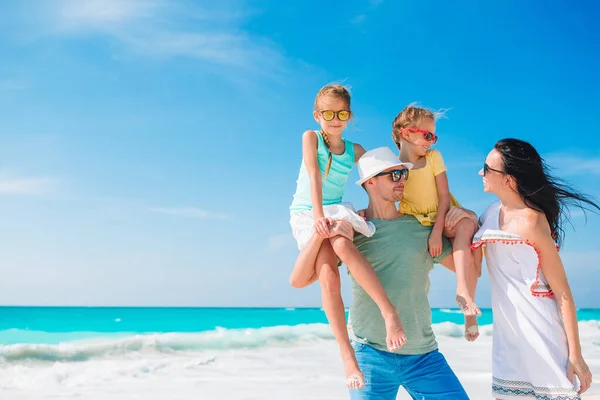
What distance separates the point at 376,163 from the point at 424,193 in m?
0.39

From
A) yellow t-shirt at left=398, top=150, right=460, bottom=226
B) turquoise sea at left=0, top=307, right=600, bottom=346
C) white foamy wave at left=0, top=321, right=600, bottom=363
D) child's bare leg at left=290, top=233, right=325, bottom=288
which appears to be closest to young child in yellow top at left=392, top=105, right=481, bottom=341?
yellow t-shirt at left=398, top=150, right=460, bottom=226

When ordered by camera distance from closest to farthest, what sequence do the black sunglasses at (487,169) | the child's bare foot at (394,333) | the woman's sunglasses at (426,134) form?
the child's bare foot at (394,333) < the black sunglasses at (487,169) < the woman's sunglasses at (426,134)

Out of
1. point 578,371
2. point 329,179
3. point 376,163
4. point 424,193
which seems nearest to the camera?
point 578,371

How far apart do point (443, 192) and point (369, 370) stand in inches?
46.5

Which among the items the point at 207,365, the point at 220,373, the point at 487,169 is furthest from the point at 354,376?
the point at 207,365

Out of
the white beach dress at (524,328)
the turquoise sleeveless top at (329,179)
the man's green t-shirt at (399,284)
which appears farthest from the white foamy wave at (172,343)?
the white beach dress at (524,328)

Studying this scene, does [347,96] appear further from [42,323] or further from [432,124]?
[42,323]

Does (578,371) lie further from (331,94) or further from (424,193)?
(331,94)

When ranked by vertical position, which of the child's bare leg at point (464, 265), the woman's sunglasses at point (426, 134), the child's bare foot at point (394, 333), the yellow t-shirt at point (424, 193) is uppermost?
the woman's sunglasses at point (426, 134)

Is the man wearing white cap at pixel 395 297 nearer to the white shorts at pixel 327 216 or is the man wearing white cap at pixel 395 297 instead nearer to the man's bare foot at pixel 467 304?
the white shorts at pixel 327 216

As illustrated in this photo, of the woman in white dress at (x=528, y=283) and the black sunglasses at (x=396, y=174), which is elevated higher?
the black sunglasses at (x=396, y=174)

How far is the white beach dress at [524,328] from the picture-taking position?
10.0ft

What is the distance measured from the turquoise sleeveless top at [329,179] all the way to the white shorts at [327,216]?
0.08 meters

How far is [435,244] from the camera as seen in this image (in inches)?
137
